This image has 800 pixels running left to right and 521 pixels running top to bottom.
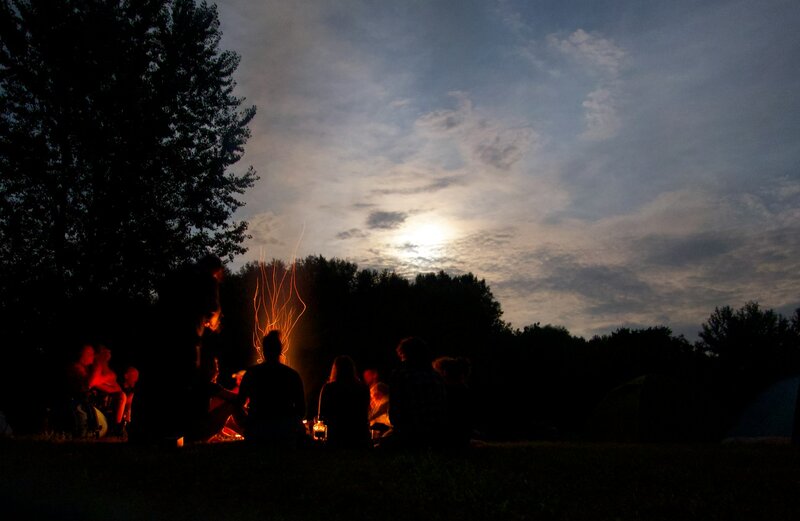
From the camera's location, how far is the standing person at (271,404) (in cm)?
752

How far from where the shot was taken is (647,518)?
476 centimetres

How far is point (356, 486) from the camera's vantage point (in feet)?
18.0

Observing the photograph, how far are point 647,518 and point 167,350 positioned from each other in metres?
5.05

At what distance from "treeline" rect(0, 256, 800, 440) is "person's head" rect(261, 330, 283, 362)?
14.0 meters

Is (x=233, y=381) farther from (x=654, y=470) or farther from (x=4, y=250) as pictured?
(x=4, y=250)

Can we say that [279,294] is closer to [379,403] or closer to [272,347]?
[379,403]

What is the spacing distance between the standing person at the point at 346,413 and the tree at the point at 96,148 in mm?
10503

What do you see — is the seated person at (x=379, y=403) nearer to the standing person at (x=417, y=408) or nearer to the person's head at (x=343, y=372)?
the person's head at (x=343, y=372)

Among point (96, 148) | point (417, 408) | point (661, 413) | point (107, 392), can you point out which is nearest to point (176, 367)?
point (417, 408)

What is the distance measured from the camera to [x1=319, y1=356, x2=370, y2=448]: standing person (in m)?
8.25

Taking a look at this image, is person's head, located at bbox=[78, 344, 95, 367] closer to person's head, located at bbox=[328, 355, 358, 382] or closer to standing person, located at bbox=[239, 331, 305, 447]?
standing person, located at bbox=[239, 331, 305, 447]

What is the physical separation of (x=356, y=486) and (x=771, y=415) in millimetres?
14254

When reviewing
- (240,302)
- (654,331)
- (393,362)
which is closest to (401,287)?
(393,362)

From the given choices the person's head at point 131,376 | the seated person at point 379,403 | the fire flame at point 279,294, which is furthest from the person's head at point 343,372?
the fire flame at point 279,294
